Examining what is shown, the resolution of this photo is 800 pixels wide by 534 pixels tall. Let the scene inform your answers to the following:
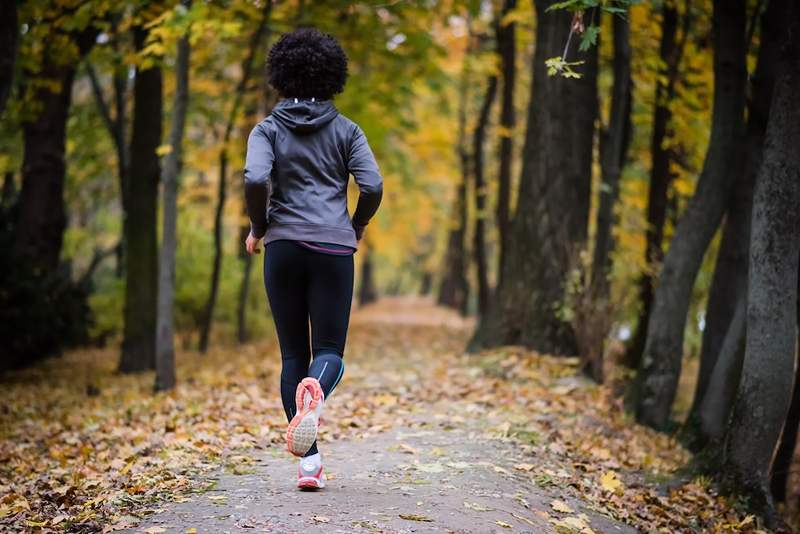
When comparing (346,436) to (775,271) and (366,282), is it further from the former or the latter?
(366,282)

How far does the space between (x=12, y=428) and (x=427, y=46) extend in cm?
813

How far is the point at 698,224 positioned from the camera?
8383 millimetres

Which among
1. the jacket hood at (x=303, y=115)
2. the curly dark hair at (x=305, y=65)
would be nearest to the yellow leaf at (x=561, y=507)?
the jacket hood at (x=303, y=115)

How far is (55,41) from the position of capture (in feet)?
31.4

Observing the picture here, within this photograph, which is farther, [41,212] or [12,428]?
[41,212]

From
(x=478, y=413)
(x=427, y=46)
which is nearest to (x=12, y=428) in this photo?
(x=478, y=413)

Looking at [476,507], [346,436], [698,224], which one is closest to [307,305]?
[476,507]

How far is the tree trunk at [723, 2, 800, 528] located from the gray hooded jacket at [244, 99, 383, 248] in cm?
329

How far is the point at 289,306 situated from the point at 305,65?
1.31 metres

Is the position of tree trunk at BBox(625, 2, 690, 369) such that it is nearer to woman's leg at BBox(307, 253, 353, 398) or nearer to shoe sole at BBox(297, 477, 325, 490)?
woman's leg at BBox(307, 253, 353, 398)

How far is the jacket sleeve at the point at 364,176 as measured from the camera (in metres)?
4.40

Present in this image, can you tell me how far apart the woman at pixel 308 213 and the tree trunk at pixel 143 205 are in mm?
8191

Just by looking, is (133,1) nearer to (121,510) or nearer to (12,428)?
(12,428)

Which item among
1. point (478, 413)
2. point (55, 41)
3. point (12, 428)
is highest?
point (55, 41)
